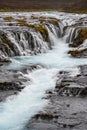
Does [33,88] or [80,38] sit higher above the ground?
[80,38]

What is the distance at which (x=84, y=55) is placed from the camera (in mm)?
Answer: 34594

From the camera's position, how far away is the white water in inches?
748

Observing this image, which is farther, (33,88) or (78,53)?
(78,53)

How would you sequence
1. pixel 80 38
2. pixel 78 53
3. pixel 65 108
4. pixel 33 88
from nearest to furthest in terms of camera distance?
1. pixel 65 108
2. pixel 33 88
3. pixel 78 53
4. pixel 80 38

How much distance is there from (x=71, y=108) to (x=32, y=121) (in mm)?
2687

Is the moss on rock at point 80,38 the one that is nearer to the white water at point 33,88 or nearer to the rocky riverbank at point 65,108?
the white water at point 33,88

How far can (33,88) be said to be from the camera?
948 inches

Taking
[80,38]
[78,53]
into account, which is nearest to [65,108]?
[78,53]

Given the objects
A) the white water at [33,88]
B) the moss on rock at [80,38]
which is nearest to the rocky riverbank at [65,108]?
the white water at [33,88]

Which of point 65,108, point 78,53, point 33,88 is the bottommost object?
point 65,108

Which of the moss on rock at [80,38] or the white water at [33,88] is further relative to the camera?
the moss on rock at [80,38]

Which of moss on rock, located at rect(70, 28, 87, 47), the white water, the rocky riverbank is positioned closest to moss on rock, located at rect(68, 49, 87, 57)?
the white water

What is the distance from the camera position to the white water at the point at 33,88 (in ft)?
62.3

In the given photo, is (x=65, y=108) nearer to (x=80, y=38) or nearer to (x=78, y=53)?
(x=78, y=53)
